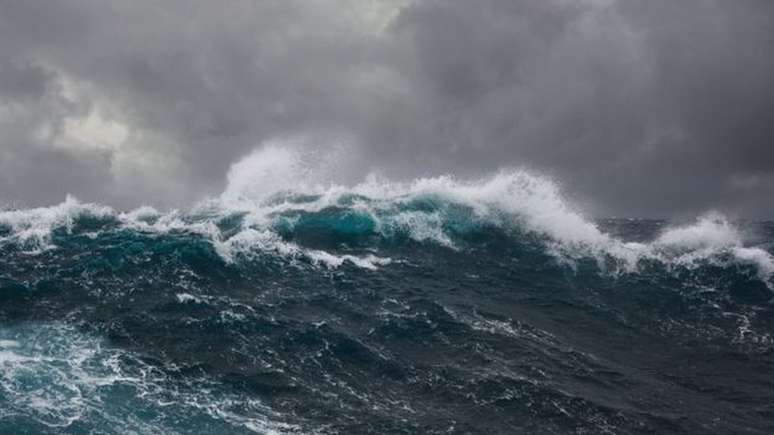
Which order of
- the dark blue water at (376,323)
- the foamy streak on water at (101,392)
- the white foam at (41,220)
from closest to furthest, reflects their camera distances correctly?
the foamy streak on water at (101,392) → the dark blue water at (376,323) → the white foam at (41,220)

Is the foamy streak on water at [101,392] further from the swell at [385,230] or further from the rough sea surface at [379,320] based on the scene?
the swell at [385,230]

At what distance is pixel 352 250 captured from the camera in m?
102

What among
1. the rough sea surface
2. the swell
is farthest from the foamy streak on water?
the swell

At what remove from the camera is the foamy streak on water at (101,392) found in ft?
165

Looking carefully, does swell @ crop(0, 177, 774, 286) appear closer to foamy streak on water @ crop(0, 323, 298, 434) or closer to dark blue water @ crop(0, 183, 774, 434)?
dark blue water @ crop(0, 183, 774, 434)

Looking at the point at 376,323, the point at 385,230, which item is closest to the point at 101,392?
the point at 376,323

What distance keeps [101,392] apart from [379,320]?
1268 inches

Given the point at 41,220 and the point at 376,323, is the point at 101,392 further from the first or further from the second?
the point at 41,220

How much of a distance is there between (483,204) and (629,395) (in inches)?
2416

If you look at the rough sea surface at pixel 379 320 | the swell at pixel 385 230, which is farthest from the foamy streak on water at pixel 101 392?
the swell at pixel 385 230

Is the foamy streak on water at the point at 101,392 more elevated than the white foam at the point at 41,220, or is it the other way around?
the white foam at the point at 41,220

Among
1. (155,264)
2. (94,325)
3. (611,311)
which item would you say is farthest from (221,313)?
(611,311)

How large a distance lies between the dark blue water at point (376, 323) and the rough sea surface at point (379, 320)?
290 mm

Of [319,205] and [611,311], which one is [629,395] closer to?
[611,311]
